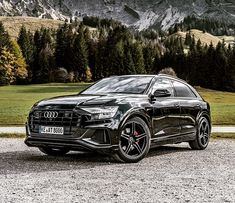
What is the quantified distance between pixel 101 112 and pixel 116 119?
311 mm

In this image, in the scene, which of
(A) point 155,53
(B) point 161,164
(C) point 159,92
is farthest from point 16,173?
(A) point 155,53

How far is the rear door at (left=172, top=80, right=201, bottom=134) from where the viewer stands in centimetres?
1102

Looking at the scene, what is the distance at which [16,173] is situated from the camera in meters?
7.97

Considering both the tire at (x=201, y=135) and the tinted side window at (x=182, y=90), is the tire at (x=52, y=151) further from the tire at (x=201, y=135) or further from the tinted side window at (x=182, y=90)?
the tire at (x=201, y=135)

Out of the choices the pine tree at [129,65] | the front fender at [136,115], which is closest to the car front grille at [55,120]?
the front fender at [136,115]

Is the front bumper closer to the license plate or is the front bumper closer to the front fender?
the license plate

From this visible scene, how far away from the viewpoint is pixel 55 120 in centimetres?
923

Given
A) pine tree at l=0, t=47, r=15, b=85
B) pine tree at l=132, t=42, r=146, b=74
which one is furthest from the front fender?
pine tree at l=132, t=42, r=146, b=74

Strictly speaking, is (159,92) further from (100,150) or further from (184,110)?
(100,150)

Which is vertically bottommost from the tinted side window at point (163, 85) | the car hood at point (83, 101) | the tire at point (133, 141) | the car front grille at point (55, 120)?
the tire at point (133, 141)

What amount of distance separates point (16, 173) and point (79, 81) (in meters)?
104

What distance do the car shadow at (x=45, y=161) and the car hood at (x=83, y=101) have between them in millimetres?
1118

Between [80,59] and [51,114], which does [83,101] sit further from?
[80,59]

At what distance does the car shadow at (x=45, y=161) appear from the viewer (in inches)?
338
